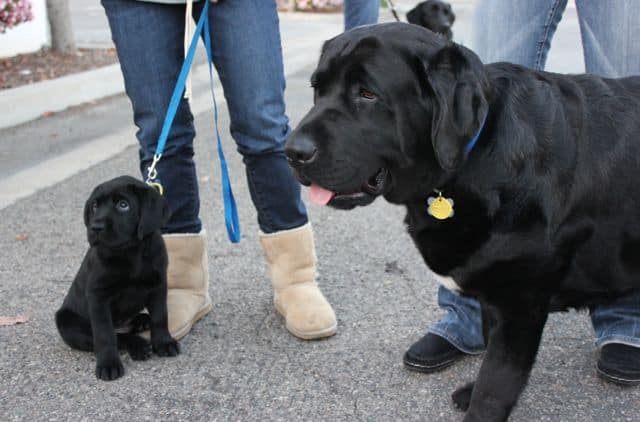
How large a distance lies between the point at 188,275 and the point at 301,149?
132 cm

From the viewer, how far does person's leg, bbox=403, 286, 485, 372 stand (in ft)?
9.13

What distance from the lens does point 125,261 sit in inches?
111

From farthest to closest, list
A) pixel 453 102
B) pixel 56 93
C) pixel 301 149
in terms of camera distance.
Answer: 1. pixel 56 93
2. pixel 301 149
3. pixel 453 102

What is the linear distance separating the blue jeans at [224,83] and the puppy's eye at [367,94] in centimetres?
85

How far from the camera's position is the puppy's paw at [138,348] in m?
2.92

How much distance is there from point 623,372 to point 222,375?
142 cm

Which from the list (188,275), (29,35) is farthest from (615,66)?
(29,35)

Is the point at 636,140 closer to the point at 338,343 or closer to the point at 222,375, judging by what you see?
the point at 338,343

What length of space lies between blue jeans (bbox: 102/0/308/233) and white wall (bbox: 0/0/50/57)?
259 inches

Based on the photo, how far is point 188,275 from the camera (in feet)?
10.6

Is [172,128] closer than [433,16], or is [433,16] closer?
[172,128]

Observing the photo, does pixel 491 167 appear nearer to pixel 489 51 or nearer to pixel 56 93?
pixel 489 51

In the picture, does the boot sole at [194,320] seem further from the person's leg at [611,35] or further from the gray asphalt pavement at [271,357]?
the person's leg at [611,35]

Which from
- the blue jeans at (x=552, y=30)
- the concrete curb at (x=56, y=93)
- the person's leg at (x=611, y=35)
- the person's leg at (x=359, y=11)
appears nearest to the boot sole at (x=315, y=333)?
the blue jeans at (x=552, y=30)
